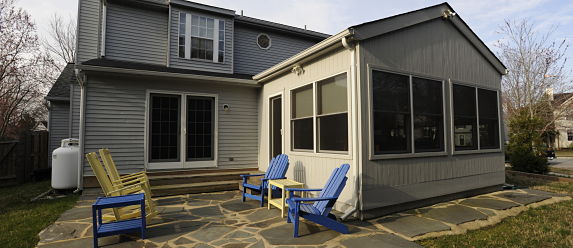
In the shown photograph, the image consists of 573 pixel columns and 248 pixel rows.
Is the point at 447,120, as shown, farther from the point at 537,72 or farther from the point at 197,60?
the point at 537,72

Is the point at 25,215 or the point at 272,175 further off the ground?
the point at 272,175

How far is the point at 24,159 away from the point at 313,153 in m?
8.30

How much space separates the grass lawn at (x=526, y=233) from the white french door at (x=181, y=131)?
200 inches

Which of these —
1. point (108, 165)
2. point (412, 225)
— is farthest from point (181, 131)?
point (412, 225)

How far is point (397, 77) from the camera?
4.38 metres

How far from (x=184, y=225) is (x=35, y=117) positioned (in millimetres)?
17205

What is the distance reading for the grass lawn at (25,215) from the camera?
316 centimetres

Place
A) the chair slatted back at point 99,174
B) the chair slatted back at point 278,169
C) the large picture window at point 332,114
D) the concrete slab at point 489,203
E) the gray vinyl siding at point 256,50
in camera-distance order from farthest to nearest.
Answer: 1. the gray vinyl siding at point 256,50
2. the chair slatted back at point 278,169
3. the concrete slab at point 489,203
4. the large picture window at point 332,114
5. the chair slatted back at point 99,174

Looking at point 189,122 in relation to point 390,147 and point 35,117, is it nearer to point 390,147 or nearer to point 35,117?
point 390,147

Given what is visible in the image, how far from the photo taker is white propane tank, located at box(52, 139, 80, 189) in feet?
18.6

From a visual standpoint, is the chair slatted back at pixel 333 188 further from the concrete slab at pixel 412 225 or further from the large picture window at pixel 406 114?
the concrete slab at pixel 412 225

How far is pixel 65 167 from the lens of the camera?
18.8 ft

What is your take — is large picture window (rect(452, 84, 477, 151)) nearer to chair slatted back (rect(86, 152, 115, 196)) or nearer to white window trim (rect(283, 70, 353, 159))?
white window trim (rect(283, 70, 353, 159))

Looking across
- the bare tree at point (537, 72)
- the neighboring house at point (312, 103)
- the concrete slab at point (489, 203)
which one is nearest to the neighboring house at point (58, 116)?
the neighboring house at point (312, 103)
